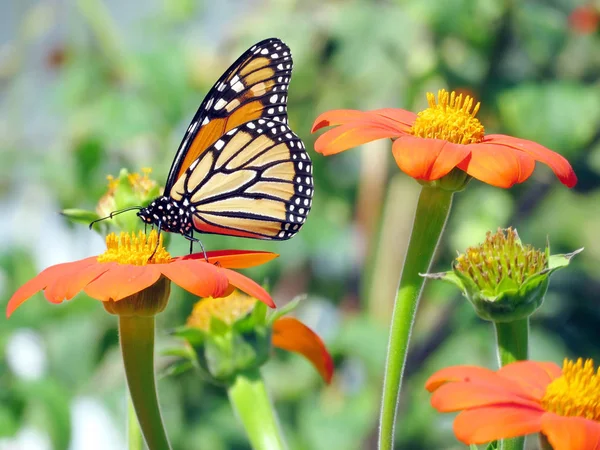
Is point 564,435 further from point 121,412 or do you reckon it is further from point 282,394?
point 282,394

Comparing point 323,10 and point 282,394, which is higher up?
point 323,10

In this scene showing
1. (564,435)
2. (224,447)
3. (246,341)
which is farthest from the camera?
(224,447)

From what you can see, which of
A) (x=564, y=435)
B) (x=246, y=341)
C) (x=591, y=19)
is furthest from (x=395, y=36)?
(x=564, y=435)

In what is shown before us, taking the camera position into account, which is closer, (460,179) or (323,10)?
(460,179)

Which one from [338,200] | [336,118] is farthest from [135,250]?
[338,200]

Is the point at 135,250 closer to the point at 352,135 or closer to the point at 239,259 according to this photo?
the point at 239,259

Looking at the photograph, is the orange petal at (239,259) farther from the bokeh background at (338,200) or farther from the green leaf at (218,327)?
the bokeh background at (338,200)
